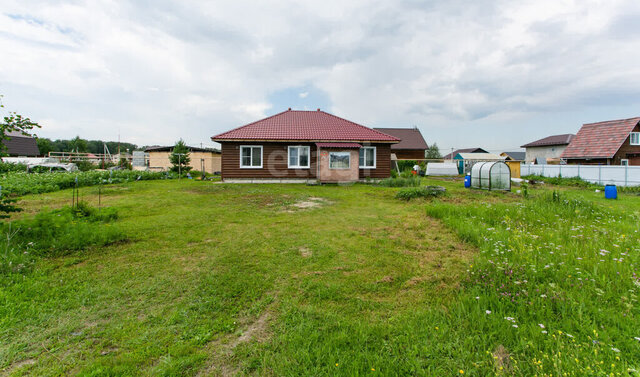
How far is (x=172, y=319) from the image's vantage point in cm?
277

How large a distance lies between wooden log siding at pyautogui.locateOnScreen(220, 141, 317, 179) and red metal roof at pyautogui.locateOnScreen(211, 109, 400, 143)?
0.56 metres

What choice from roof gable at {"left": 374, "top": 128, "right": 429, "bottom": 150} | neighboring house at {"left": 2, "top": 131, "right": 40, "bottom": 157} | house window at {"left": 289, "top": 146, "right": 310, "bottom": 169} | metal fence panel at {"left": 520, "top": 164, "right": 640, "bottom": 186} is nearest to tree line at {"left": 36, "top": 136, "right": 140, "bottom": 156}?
neighboring house at {"left": 2, "top": 131, "right": 40, "bottom": 157}

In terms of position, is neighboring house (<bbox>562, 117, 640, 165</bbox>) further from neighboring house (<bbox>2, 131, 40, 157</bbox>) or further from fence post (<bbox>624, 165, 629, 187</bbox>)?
neighboring house (<bbox>2, 131, 40, 157</bbox>)

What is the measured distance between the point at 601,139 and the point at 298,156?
86.0ft

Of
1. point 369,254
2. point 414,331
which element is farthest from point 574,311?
point 369,254

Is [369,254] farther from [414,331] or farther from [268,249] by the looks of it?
[414,331]

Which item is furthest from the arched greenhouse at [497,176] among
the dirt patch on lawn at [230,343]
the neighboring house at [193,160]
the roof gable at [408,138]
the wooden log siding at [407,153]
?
the wooden log siding at [407,153]

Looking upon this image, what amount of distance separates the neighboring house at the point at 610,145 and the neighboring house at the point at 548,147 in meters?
15.6

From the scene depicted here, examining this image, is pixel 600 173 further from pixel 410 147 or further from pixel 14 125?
pixel 14 125

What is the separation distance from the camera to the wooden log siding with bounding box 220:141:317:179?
17297 mm

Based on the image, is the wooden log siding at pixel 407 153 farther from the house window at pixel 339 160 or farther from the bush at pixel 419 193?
the bush at pixel 419 193

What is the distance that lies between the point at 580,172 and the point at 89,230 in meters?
25.7

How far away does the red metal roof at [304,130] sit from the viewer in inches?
676

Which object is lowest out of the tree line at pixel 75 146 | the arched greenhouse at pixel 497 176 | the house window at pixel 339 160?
the arched greenhouse at pixel 497 176
